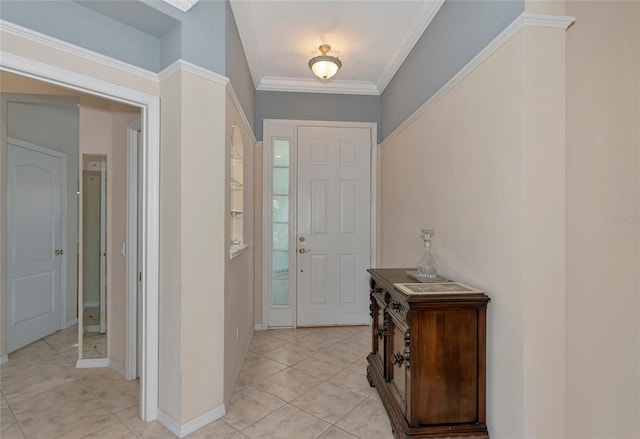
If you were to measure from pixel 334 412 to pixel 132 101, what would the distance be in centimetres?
238

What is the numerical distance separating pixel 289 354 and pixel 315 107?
2.77m

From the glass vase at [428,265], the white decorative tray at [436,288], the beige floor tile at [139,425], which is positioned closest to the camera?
the white decorative tray at [436,288]

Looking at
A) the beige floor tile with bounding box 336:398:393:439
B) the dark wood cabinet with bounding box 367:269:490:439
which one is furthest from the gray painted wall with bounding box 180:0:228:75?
the beige floor tile with bounding box 336:398:393:439

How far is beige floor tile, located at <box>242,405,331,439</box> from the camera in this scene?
74.3 inches

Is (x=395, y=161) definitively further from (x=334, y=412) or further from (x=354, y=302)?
(x=334, y=412)

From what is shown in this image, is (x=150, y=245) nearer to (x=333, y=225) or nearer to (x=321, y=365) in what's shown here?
(x=321, y=365)

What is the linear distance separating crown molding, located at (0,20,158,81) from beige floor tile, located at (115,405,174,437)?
2164mm

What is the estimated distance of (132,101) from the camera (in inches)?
74.4

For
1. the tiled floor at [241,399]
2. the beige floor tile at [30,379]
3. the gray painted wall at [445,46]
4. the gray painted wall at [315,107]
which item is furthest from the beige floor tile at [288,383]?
the gray painted wall at [315,107]

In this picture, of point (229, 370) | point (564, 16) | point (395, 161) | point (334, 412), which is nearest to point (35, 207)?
point (229, 370)

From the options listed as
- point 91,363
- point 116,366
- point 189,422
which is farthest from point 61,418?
point 189,422

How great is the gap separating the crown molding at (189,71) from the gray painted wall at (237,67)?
128 mm

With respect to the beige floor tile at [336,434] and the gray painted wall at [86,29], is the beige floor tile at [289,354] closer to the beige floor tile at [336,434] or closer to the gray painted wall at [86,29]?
the beige floor tile at [336,434]

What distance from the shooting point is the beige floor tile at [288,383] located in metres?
2.35
